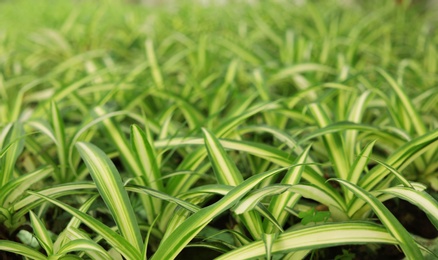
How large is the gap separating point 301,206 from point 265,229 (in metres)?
0.20

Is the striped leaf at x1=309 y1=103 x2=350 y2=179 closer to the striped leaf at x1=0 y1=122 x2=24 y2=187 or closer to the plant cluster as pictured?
the plant cluster

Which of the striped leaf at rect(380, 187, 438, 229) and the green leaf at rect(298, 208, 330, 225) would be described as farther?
the green leaf at rect(298, 208, 330, 225)

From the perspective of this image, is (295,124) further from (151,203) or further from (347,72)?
(151,203)

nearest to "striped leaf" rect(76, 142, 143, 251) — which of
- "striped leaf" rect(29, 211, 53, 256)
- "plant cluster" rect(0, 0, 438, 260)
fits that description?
"plant cluster" rect(0, 0, 438, 260)

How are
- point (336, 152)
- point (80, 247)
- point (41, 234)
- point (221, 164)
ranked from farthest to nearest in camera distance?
1. point (336, 152)
2. point (221, 164)
3. point (41, 234)
4. point (80, 247)

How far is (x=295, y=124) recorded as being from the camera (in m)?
1.68

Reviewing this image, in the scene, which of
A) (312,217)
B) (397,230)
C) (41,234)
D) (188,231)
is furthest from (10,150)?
(397,230)

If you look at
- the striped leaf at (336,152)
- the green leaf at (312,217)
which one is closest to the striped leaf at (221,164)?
the green leaf at (312,217)

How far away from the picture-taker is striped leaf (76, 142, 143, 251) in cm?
102

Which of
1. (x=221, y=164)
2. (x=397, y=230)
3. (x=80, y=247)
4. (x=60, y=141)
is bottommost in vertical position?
(x=80, y=247)

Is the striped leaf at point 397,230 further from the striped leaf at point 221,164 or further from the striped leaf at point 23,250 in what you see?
the striped leaf at point 23,250

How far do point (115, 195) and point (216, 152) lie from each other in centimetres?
26

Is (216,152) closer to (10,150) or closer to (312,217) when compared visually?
(312,217)

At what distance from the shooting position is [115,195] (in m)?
1.05
